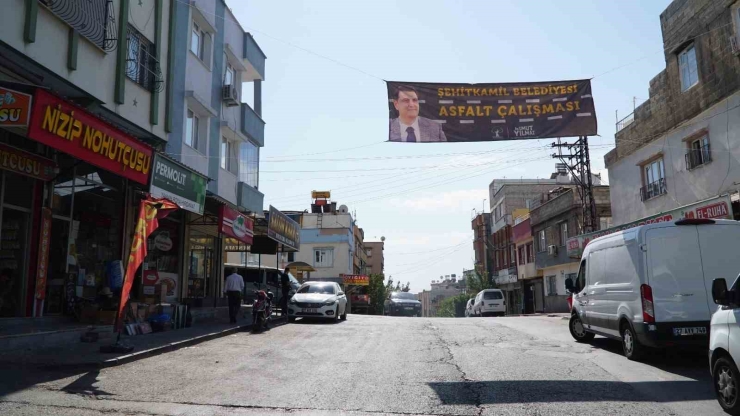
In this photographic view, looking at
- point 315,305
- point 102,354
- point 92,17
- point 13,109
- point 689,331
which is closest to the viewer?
point 13,109

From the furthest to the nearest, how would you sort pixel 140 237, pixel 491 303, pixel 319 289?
pixel 491 303
pixel 319 289
pixel 140 237

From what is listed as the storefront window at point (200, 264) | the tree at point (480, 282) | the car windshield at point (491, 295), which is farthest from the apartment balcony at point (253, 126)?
the tree at point (480, 282)

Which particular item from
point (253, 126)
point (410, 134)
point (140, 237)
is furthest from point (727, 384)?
point (253, 126)

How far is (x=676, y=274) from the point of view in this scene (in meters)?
9.27

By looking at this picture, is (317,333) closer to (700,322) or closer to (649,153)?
(700,322)

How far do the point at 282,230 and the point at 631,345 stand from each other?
49.3ft

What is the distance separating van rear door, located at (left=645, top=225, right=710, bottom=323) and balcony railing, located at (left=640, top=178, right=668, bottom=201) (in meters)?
11.2

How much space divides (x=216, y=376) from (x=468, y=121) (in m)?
7.88

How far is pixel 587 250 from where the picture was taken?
41.0 feet

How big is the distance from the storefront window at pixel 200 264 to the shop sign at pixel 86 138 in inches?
301

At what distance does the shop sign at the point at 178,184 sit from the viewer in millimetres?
13197

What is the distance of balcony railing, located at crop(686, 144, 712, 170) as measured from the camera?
17.0 metres

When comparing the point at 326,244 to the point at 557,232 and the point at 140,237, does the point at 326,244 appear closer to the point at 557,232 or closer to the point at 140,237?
the point at 557,232

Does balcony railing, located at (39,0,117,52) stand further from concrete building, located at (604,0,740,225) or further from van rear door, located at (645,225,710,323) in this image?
concrete building, located at (604,0,740,225)
